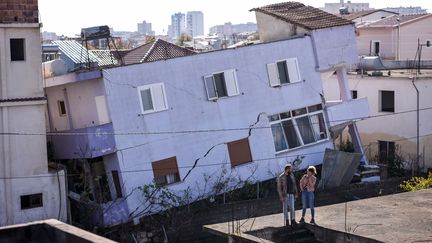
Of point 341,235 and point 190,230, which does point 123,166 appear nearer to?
point 190,230

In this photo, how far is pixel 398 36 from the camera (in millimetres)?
45719

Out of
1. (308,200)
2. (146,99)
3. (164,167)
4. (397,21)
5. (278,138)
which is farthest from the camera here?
→ (397,21)

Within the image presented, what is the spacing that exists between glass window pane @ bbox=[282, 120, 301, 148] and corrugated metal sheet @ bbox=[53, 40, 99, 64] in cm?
695

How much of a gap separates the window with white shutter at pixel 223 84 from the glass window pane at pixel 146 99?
→ 2250 mm

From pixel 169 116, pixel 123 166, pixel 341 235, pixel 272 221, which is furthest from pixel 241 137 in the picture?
pixel 341 235

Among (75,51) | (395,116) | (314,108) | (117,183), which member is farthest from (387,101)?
(117,183)

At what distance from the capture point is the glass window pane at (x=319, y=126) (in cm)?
2828

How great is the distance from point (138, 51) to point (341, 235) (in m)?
18.1

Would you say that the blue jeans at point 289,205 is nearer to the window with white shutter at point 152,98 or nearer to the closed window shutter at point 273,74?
the window with white shutter at point 152,98

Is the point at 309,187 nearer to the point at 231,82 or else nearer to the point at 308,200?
the point at 308,200

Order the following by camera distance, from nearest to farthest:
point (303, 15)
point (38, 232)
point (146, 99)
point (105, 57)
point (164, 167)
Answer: point (38, 232) < point (146, 99) < point (164, 167) < point (105, 57) < point (303, 15)

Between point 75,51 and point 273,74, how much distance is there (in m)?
6.90

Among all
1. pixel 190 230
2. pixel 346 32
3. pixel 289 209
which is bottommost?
pixel 190 230

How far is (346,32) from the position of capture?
29031 mm
